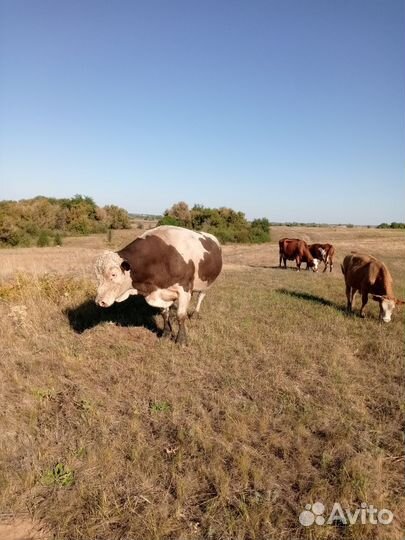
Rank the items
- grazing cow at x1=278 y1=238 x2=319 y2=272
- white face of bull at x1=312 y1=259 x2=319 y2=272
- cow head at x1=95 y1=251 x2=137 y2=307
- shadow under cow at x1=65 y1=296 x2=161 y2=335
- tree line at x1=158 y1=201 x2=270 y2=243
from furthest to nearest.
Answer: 1. tree line at x1=158 y1=201 x2=270 y2=243
2. grazing cow at x1=278 y1=238 x2=319 y2=272
3. white face of bull at x1=312 y1=259 x2=319 y2=272
4. shadow under cow at x1=65 y1=296 x2=161 y2=335
5. cow head at x1=95 y1=251 x2=137 y2=307

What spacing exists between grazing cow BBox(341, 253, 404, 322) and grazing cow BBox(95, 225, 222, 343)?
14.0ft

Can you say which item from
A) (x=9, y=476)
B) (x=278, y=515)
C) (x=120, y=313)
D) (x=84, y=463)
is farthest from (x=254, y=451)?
(x=120, y=313)

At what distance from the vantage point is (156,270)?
255 inches

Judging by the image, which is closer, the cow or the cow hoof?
the cow hoof

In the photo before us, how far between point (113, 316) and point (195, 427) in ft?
14.5

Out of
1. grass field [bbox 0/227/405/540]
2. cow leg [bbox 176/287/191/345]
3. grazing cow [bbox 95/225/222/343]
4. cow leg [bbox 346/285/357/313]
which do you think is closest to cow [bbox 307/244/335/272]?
cow leg [bbox 346/285/357/313]

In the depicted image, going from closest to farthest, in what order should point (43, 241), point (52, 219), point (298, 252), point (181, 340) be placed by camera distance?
point (181, 340), point (298, 252), point (43, 241), point (52, 219)

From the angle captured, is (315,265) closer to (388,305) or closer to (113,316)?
(388,305)

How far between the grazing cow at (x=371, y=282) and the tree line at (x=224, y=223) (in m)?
46.5

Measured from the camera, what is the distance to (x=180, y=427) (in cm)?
417

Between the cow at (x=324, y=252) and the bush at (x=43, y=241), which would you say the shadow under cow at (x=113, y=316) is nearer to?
the cow at (x=324, y=252)

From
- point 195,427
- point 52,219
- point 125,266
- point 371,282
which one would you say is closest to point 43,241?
point 52,219

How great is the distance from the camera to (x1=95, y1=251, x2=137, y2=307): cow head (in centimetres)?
586

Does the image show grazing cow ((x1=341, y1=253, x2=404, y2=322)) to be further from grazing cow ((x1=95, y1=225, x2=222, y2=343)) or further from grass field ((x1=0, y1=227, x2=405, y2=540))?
grazing cow ((x1=95, y1=225, x2=222, y2=343))
